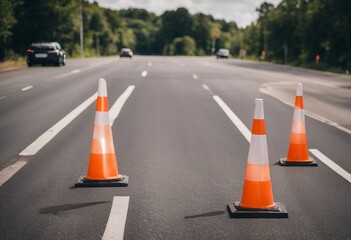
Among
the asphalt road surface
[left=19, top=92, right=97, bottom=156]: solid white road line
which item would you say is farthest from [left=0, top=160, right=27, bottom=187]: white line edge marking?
[left=19, top=92, right=97, bottom=156]: solid white road line

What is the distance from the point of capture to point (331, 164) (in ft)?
23.2

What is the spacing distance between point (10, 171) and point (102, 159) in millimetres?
1350

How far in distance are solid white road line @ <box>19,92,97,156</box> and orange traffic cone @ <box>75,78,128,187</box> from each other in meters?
1.95

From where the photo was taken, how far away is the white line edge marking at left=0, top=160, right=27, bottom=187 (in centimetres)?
606

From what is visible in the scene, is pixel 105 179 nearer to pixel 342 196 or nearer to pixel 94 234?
pixel 94 234

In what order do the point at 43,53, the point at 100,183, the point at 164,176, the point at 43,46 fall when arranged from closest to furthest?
the point at 100,183 → the point at 164,176 → the point at 43,46 → the point at 43,53

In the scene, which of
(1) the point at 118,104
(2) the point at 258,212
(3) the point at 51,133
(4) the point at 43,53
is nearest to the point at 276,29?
(4) the point at 43,53

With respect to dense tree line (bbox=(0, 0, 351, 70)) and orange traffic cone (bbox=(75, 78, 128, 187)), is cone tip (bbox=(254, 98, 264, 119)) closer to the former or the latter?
orange traffic cone (bbox=(75, 78, 128, 187))

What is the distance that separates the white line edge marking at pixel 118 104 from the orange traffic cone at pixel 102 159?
447 cm

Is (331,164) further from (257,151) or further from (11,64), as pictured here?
(11,64)

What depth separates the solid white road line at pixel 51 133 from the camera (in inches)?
304

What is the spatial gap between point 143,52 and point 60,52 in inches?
5901

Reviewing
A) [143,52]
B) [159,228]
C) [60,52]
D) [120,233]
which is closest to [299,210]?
[159,228]

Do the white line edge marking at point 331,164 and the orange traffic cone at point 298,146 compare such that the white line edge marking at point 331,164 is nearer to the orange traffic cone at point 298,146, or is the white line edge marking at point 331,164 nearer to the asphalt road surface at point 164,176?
the asphalt road surface at point 164,176
